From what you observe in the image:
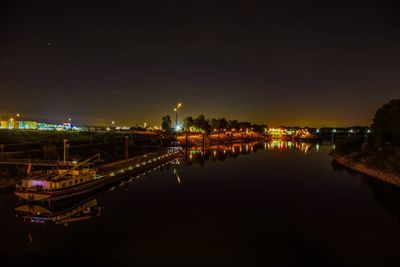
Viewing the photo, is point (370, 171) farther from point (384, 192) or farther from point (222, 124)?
point (222, 124)

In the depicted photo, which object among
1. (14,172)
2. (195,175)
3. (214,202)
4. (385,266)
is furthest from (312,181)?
(14,172)

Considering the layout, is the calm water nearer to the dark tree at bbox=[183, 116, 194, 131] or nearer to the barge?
the barge

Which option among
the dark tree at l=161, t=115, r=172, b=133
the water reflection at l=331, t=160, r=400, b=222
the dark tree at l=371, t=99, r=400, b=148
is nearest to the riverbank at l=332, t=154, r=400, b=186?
the water reflection at l=331, t=160, r=400, b=222

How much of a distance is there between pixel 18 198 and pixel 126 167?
15195mm

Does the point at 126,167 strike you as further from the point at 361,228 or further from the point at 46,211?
the point at 361,228

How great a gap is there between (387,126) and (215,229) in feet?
181

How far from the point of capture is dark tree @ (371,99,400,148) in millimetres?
56469

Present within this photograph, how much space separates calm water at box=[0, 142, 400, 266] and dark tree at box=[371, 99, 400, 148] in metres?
25.2

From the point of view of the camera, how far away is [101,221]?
21641 millimetres

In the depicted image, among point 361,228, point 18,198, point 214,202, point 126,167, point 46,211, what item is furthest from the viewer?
point 126,167

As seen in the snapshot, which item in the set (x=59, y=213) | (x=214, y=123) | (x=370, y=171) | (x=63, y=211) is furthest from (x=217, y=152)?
(x=214, y=123)

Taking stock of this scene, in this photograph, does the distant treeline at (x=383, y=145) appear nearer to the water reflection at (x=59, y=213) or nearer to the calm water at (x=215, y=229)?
the calm water at (x=215, y=229)

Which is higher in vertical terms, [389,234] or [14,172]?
[14,172]

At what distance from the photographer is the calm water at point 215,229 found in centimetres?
1588
